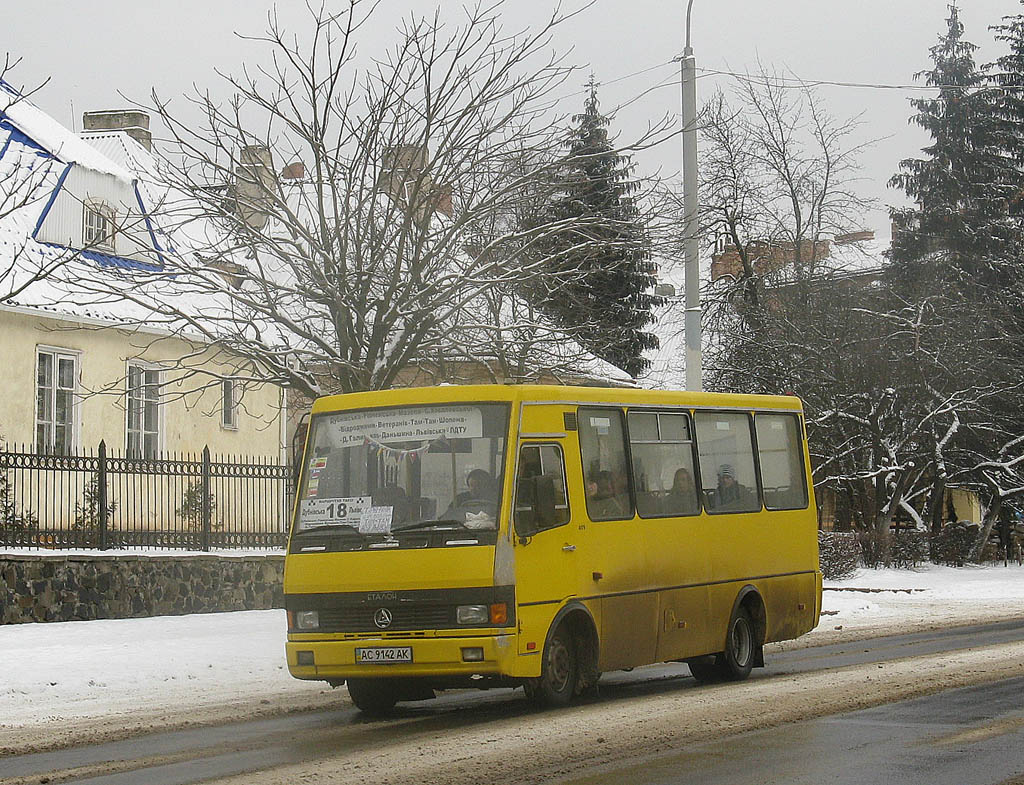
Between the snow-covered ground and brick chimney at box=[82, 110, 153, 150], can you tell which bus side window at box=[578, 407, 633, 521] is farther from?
brick chimney at box=[82, 110, 153, 150]

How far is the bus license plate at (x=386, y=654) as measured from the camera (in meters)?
12.0

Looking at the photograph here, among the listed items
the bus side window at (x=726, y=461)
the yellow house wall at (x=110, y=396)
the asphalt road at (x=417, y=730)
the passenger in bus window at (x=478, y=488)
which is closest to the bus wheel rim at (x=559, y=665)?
the asphalt road at (x=417, y=730)

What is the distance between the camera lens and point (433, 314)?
1792cm

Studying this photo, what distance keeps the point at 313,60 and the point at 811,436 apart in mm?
24150

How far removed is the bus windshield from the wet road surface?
2.99 meters

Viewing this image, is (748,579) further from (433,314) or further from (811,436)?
(811,436)

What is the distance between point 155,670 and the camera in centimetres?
1588

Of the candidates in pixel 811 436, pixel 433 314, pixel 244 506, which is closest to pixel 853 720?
pixel 433 314

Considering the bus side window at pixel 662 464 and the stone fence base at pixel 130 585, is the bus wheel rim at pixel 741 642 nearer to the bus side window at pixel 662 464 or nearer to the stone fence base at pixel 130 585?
the bus side window at pixel 662 464

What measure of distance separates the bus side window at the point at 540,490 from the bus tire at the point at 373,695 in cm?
192

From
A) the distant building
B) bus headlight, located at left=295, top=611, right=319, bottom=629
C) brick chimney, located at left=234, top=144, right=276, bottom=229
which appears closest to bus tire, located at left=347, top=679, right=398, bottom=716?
bus headlight, located at left=295, top=611, right=319, bottom=629

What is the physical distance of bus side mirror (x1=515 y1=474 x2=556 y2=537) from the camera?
12.2 meters

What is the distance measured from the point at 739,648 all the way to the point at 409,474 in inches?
172

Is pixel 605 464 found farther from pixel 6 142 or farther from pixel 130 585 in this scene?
pixel 6 142
